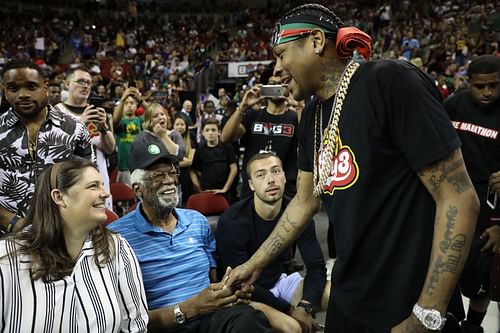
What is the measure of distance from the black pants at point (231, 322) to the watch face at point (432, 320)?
107 cm

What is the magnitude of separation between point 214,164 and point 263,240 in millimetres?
2542

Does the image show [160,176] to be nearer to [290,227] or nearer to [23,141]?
[23,141]

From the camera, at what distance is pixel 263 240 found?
2938 mm

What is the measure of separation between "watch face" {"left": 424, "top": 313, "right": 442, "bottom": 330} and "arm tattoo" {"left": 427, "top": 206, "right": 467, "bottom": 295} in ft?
0.19

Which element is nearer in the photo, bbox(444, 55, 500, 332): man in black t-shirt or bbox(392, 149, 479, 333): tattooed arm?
bbox(392, 149, 479, 333): tattooed arm

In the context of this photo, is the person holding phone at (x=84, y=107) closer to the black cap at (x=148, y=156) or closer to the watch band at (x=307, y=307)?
the black cap at (x=148, y=156)

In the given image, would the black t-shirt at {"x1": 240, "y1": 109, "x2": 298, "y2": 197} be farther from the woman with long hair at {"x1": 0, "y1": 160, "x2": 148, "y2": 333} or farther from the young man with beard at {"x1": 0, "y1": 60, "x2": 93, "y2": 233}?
the woman with long hair at {"x1": 0, "y1": 160, "x2": 148, "y2": 333}

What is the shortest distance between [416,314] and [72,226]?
4.56 feet

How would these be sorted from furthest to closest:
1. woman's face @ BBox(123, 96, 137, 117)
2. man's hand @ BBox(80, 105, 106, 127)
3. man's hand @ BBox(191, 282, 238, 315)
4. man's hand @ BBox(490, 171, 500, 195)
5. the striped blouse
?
woman's face @ BBox(123, 96, 137, 117) → man's hand @ BBox(80, 105, 106, 127) → man's hand @ BBox(490, 171, 500, 195) → man's hand @ BBox(191, 282, 238, 315) → the striped blouse

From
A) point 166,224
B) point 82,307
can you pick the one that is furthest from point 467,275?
point 82,307

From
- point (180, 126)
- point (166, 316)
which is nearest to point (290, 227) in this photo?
point (166, 316)

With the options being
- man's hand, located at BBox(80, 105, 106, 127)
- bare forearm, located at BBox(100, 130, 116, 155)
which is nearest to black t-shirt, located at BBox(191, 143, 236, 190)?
bare forearm, located at BBox(100, 130, 116, 155)

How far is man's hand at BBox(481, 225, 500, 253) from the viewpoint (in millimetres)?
2881

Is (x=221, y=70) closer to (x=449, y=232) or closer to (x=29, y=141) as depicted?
(x=29, y=141)
